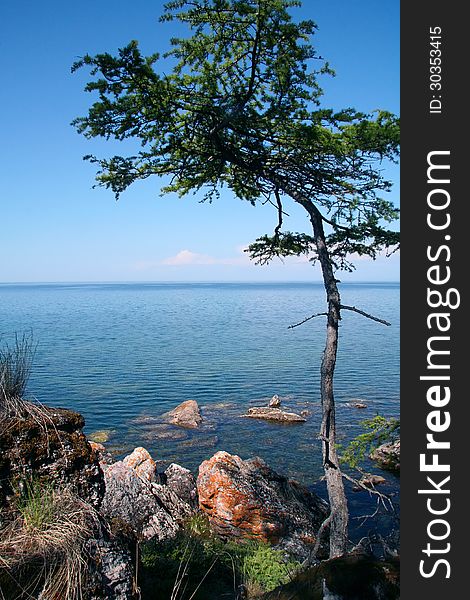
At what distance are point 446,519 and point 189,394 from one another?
29.3 metres

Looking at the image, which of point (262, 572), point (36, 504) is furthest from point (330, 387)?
point (36, 504)

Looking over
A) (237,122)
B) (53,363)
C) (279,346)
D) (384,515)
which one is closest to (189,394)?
(53,363)

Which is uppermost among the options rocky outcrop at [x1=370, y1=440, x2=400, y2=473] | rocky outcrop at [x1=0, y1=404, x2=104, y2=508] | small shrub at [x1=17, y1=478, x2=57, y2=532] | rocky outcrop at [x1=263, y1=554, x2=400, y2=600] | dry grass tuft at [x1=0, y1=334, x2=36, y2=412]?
dry grass tuft at [x1=0, y1=334, x2=36, y2=412]

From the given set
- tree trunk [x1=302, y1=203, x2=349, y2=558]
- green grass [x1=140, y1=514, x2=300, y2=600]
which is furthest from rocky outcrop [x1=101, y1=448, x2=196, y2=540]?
tree trunk [x1=302, y1=203, x2=349, y2=558]

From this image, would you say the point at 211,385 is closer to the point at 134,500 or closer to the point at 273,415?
the point at 273,415

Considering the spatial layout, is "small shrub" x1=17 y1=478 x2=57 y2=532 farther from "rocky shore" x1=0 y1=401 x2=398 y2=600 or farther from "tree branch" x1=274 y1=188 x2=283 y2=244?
"tree branch" x1=274 y1=188 x2=283 y2=244

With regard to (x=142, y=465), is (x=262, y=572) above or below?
above

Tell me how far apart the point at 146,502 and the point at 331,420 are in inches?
214

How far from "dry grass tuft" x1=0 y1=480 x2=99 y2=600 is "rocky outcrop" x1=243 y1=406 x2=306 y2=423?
2187cm

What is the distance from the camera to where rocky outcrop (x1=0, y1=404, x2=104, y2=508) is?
16.2 feet

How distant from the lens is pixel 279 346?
2036 inches

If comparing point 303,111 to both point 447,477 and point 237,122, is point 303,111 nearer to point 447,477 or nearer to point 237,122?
point 237,122

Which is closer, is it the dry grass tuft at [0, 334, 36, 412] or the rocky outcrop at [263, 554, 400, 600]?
the rocky outcrop at [263, 554, 400, 600]

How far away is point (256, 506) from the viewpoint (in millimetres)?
12812
